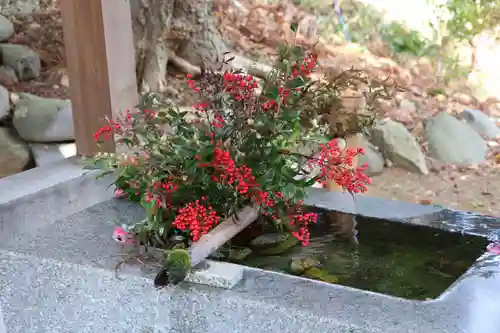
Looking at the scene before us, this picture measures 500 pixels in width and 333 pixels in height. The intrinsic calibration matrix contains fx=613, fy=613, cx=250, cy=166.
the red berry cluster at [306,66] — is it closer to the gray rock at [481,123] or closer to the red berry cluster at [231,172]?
the red berry cluster at [231,172]

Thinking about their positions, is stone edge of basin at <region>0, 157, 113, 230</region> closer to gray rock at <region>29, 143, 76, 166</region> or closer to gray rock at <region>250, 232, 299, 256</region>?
gray rock at <region>250, 232, 299, 256</region>

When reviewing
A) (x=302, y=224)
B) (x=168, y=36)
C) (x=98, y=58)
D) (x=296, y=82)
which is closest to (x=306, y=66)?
(x=296, y=82)

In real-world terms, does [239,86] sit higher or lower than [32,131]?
higher

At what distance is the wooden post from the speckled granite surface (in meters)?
0.81

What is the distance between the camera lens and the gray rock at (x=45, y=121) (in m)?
4.22

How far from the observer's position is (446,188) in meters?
4.38

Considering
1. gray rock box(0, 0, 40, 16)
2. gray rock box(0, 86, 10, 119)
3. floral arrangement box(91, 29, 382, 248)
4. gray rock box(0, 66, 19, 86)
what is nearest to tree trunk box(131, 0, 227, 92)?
gray rock box(0, 86, 10, 119)

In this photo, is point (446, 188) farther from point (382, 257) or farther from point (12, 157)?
point (12, 157)

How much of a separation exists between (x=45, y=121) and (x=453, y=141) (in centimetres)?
307

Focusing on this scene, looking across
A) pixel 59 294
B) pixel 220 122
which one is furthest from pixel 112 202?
pixel 220 122

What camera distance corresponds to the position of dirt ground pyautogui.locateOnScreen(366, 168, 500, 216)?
164 inches

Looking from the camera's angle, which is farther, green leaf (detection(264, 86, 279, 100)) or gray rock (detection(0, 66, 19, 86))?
gray rock (detection(0, 66, 19, 86))

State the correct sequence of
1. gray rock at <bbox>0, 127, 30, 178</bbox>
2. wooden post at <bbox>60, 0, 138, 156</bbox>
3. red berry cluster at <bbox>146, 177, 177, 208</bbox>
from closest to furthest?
red berry cluster at <bbox>146, 177, 177, 208</bbox>, wooden post at <bbox>60, 0, 138, 156</bbox>, gray rock at <bbox>0, 127, 30, 178</bbox>

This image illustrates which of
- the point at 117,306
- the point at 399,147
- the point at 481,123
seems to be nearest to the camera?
the point at 117,306
